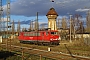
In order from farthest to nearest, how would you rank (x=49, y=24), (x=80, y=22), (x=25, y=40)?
(x=80, y=22)
(x=49, y=24)
(x=25, y=40)

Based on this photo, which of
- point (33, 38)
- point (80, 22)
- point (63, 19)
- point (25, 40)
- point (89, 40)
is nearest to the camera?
point (89, 40)

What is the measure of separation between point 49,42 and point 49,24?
1178 inches

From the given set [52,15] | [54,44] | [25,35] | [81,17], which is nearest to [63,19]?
[81,17]

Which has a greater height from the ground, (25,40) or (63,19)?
(63,19)

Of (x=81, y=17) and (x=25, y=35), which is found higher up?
(x=81, y=17)

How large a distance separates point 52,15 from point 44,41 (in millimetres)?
31414

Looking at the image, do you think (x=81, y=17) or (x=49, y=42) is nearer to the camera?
(x=49, y=42)

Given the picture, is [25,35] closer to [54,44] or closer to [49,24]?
[54,44]

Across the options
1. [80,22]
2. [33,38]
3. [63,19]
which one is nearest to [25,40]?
[33,38]

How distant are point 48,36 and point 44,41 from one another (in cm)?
193

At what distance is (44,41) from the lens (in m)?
43.4

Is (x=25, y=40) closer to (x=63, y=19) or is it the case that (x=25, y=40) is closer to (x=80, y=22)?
(x=80, y=22)

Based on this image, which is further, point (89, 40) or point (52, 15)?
point (52, 15)

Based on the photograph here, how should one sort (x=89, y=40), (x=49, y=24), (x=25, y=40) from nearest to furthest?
(x=89, y=40)
(x=25, y=40)
(x=49, y=24)
